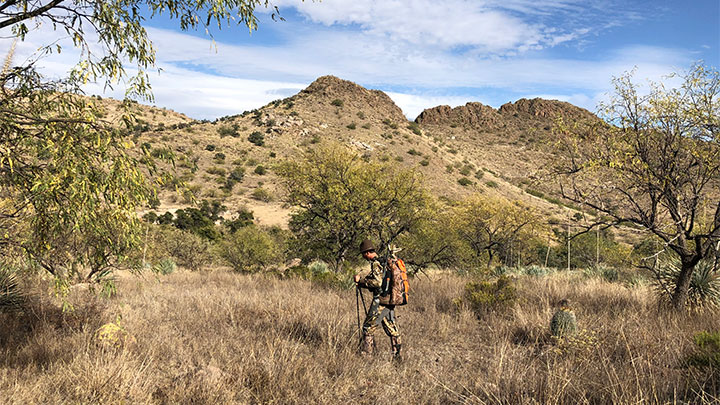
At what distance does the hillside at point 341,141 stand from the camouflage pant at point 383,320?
24356 millimetres

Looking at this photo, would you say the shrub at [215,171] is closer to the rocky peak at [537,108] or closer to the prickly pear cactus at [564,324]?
the prickly pear cactus at [564,324]

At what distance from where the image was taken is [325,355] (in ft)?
18.1

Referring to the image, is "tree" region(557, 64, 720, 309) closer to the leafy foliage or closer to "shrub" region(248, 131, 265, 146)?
the leafy foliage

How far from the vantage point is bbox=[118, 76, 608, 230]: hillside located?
136ft

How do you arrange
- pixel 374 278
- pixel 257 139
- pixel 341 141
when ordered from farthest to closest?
1. pixel 341 141
2. pixel 257 139
3. pixel 374 278

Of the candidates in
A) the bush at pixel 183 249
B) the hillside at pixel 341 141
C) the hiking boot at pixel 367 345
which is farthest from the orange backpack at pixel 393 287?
the hillside at pixel 341 141

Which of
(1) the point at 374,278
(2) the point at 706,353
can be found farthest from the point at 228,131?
(2) the point at 706,353

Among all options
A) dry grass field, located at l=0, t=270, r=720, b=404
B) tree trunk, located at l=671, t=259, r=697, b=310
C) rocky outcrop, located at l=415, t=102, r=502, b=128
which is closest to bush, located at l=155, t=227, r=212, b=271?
dry grass field, located at l=0, t=270, r=720, b=404

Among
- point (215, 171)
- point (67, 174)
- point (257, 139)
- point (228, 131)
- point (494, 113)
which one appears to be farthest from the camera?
point (494, 113)

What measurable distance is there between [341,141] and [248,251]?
115 ft

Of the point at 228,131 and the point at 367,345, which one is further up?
Result: the point at 228,131

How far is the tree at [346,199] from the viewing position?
1426 cm

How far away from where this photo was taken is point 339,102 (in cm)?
6475

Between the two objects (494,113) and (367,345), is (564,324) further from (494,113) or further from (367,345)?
(494,113)
